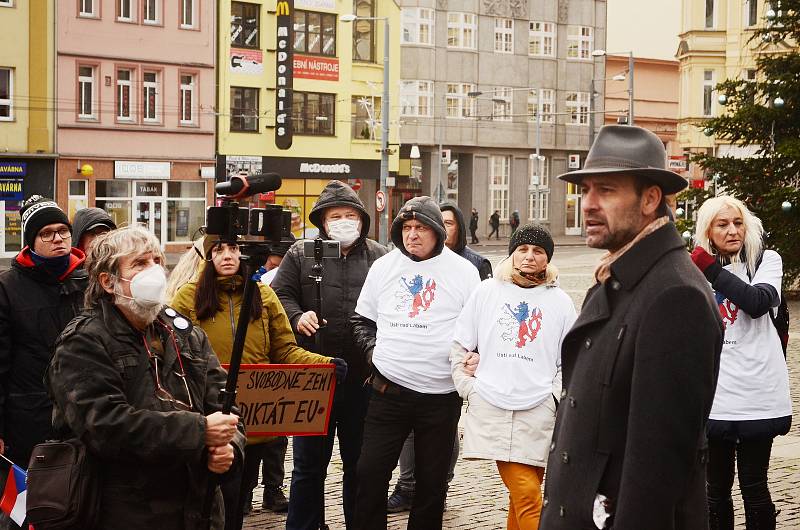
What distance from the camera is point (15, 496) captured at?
549 centimetres

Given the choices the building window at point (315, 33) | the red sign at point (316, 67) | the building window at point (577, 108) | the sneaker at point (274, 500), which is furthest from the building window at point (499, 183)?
the sneaker at point (274, 500)

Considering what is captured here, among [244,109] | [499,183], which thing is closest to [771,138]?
[244,109]

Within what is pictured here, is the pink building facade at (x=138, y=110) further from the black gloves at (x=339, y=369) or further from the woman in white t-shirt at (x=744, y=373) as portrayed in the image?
the woman in white t-shirt at (x=744, y=373)

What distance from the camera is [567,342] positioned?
3586 millimetres

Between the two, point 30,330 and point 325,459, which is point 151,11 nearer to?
point 325,459

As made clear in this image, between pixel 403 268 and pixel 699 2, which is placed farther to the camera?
pixel 699 2

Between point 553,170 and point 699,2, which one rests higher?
point 699,2

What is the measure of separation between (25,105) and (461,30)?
1093 inches

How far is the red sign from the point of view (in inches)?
2015

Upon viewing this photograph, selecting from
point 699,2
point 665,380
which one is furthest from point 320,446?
point 699,2

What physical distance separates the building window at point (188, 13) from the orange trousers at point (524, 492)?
Answer: 42449 mm

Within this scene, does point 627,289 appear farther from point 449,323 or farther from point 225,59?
point 225,59

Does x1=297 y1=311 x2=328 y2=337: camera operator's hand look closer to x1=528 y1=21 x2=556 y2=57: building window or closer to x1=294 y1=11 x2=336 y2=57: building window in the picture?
x1=294 y1=11 x2=336 y2=57: building window

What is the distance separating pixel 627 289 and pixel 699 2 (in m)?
54.5
